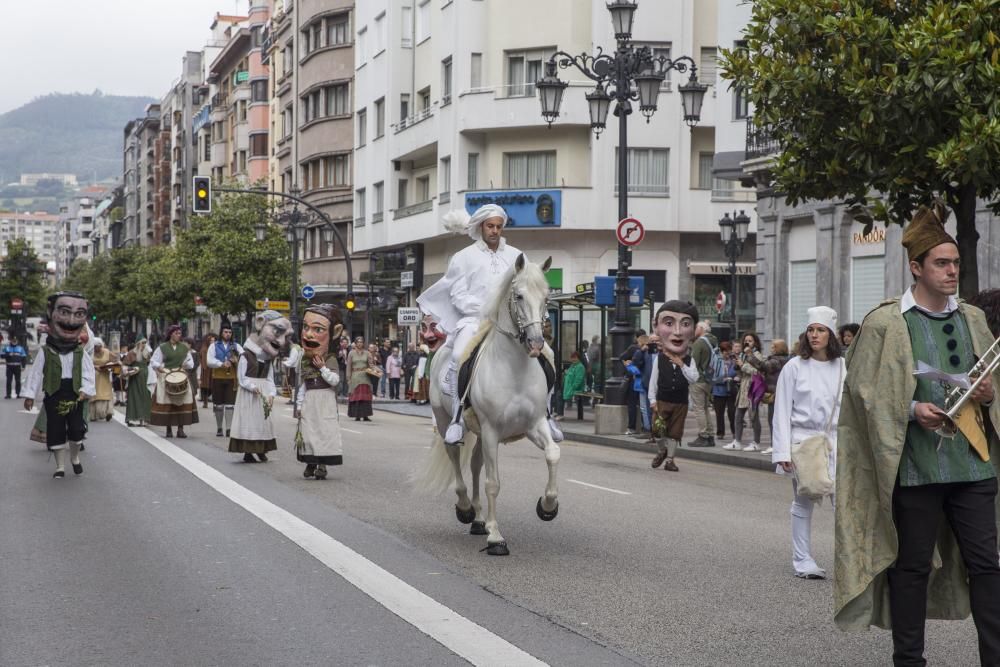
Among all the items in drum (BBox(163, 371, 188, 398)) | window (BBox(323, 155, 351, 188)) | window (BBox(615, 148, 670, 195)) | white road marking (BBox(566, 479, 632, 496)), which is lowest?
white road marking (BBox(566, 479, 632, 496))

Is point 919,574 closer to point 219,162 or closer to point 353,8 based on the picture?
point 353,8

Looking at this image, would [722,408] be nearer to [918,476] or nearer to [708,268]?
[918,476]

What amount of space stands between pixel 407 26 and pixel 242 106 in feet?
111

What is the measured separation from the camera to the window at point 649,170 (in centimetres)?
→ 4247

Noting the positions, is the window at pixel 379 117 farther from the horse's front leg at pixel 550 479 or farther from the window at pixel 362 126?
the horse's front leg at pixel 550 479

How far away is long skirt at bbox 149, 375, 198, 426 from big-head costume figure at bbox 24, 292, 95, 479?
24.7 feet

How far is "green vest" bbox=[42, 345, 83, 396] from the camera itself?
1469 cm

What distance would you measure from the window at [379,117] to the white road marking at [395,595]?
134ft

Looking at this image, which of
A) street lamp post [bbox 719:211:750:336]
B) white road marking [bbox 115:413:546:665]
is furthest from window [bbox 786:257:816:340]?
white road marking [bbox 115:413:546:665]

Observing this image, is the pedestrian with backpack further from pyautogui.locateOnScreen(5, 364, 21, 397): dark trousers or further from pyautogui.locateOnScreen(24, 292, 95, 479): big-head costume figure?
pyautogui.locateOnScreen(5, 364, 21, 397): dark trousers

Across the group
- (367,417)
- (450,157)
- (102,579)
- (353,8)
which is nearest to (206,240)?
(353,8)

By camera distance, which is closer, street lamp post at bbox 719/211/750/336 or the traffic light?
street lamp post at bbox 719/211/750/336

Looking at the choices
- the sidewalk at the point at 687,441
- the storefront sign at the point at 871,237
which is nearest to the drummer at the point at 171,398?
the sidewalk at the point at 687,441

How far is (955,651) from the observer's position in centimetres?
662
